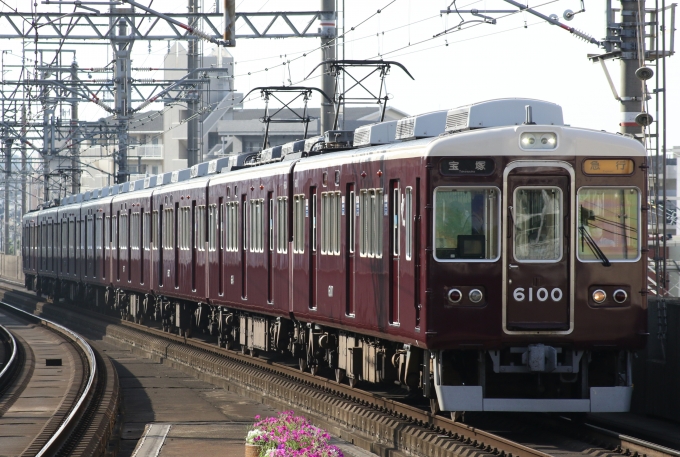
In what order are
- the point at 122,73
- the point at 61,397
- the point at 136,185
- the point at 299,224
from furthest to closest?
the point at 122,73, the point at 136,185, the point at 61,397, the point at 299,224

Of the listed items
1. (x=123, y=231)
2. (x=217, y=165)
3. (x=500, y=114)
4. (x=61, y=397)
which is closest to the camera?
(x=500, y=114)

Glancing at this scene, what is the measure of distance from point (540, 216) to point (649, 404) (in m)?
2.79

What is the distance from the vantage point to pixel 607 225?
36.2 feet

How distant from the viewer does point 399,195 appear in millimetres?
11742

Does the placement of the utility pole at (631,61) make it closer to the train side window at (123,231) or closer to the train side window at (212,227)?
the train side window at (212,227)

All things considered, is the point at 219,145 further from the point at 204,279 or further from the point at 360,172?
the point at 360,172

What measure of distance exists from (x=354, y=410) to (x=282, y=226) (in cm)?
429

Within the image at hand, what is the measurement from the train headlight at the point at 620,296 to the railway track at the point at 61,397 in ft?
15.7

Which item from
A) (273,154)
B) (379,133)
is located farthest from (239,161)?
(379,133)

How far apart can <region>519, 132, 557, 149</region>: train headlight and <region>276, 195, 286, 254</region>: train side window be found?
5622mm

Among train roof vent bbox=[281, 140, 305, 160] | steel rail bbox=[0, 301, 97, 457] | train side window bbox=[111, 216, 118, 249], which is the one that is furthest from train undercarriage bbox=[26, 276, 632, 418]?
train side window bbox=[111, 216, 118, 249]

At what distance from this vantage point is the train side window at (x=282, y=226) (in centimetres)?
1627

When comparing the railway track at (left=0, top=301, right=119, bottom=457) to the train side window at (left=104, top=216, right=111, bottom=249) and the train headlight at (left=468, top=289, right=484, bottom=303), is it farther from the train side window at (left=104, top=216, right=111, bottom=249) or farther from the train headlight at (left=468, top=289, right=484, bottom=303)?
the train side window at (left=104, top=216, right=111, bottom=249)

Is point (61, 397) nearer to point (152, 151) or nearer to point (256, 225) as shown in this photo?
point (256, 225)
